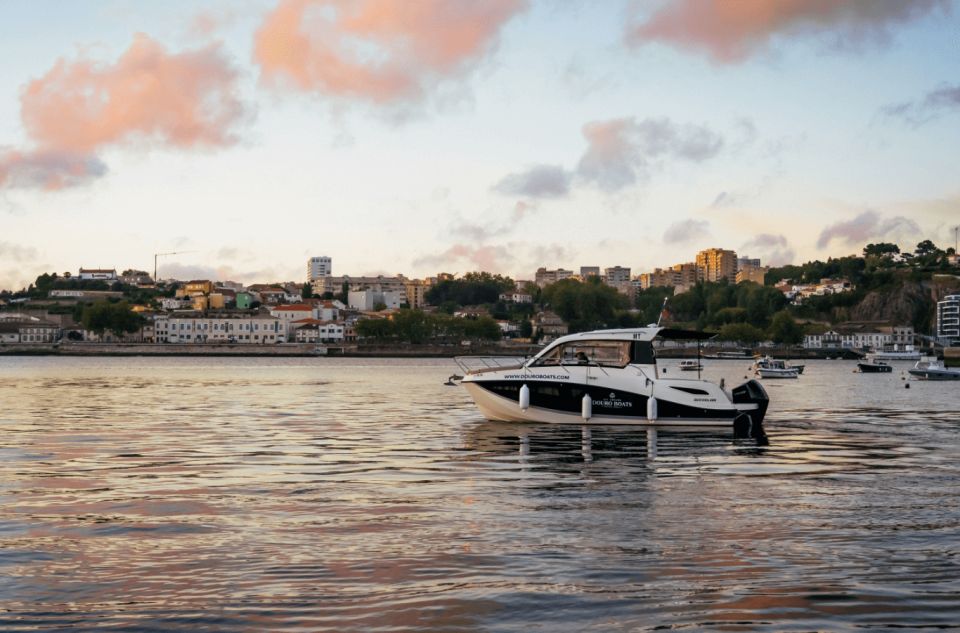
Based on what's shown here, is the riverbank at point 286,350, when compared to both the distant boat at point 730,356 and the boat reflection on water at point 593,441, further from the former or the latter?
the boat reflection on water at point 593,441

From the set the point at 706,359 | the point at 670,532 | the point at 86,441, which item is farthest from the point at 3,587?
the point at 706,359

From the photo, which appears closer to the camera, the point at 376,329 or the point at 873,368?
the point at 873,368

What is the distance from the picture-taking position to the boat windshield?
1060 inches

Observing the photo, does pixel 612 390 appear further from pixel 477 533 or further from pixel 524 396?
pixel 477 533

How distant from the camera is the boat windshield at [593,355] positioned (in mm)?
26922

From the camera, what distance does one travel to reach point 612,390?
26.6 metres

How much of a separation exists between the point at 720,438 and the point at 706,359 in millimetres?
153484

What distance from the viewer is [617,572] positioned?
10.1 meters

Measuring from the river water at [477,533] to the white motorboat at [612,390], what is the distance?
1693 millimetres

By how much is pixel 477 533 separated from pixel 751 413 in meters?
15.2

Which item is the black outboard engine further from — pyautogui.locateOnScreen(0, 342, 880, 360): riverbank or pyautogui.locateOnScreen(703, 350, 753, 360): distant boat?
pyautogui.locateOnScreen(703, 350, 753, 360): distant boat

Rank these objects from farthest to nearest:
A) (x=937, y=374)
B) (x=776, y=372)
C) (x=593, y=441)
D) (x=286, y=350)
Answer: (x=286, y=350) → (x=776, y=372) → (x=937, y=374) → (x=593, y=441)

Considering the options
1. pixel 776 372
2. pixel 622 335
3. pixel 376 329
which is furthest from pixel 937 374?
pixel 376 329

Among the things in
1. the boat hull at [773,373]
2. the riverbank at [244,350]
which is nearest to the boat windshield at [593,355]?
the boat hull at [773,373]
